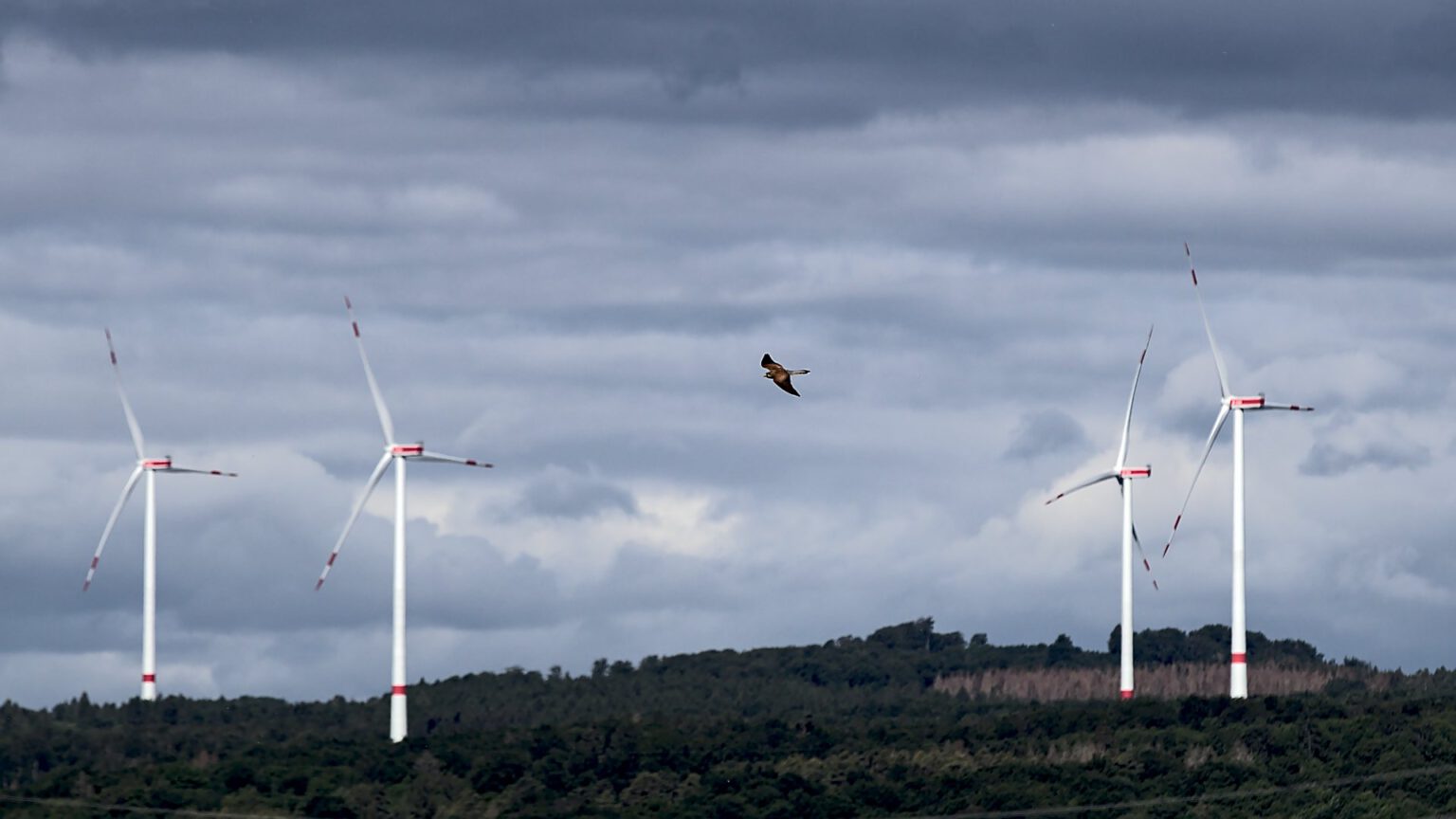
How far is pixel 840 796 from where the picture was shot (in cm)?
19912

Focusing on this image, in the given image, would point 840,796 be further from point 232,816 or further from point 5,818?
point 5,818

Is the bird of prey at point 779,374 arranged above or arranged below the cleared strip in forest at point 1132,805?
above

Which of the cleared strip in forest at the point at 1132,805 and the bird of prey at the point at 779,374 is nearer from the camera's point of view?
the bird of prey at the point at 779,374

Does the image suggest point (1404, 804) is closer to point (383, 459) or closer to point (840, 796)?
point (840, 796)

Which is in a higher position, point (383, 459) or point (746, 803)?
point (383, 459)

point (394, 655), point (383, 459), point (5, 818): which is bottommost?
point (5, 818)

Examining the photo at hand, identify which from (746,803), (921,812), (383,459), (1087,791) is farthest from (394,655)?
(1087,791)

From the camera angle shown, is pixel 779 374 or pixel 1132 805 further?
pixel 1132 805

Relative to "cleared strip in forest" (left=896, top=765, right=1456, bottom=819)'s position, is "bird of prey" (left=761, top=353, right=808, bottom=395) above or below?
above

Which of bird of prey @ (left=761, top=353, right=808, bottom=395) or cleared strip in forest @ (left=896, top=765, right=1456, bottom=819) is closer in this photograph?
bird of prey @ (left=761, top=353, right=808, bottom=395)

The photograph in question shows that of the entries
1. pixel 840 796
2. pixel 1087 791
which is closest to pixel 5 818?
pixel 840 796

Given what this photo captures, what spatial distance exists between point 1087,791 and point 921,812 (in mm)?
14641

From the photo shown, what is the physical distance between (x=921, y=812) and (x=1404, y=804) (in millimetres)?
35301

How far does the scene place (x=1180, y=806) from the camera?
7618 inches
